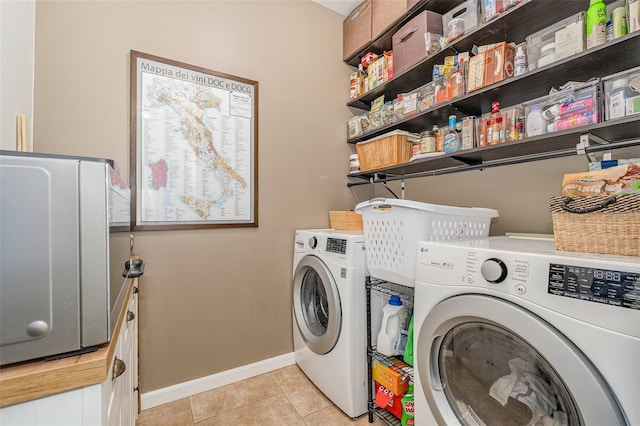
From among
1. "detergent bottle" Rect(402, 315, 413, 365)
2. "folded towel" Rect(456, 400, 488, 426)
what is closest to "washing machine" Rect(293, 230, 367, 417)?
"detergent bottle" Rect(402, 315, 413, 365)

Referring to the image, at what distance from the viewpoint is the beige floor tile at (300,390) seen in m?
1.65

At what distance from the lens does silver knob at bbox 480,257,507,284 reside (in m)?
0.83

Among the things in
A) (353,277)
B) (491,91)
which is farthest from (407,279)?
(491,91)

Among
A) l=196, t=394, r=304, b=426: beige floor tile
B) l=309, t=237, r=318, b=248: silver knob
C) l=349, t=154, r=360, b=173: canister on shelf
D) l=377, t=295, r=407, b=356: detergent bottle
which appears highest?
l=349, t=154, r=360, b=173: canister on shelf

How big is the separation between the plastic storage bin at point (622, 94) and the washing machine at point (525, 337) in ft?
2.20

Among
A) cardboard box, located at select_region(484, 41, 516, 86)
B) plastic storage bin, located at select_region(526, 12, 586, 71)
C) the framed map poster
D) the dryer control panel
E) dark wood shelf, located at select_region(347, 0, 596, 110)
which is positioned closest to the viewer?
the dryer control panel

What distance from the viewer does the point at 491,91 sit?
1464mm

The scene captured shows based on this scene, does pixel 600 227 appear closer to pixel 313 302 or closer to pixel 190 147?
pixel 313 302

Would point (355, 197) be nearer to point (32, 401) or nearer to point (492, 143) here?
point (492, 143)

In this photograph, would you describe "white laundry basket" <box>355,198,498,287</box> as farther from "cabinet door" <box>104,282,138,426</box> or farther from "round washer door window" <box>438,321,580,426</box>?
"cabinet door" <box>104,282,138,426</box>

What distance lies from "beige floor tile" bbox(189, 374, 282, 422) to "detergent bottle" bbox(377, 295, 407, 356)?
2.57 ft

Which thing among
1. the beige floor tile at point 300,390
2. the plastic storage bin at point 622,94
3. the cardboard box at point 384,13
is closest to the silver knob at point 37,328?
the beige floor tile at point 300,390

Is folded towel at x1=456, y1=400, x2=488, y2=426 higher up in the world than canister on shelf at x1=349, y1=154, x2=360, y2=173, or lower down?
lower down

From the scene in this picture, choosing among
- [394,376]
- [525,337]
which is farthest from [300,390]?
[525,337]
